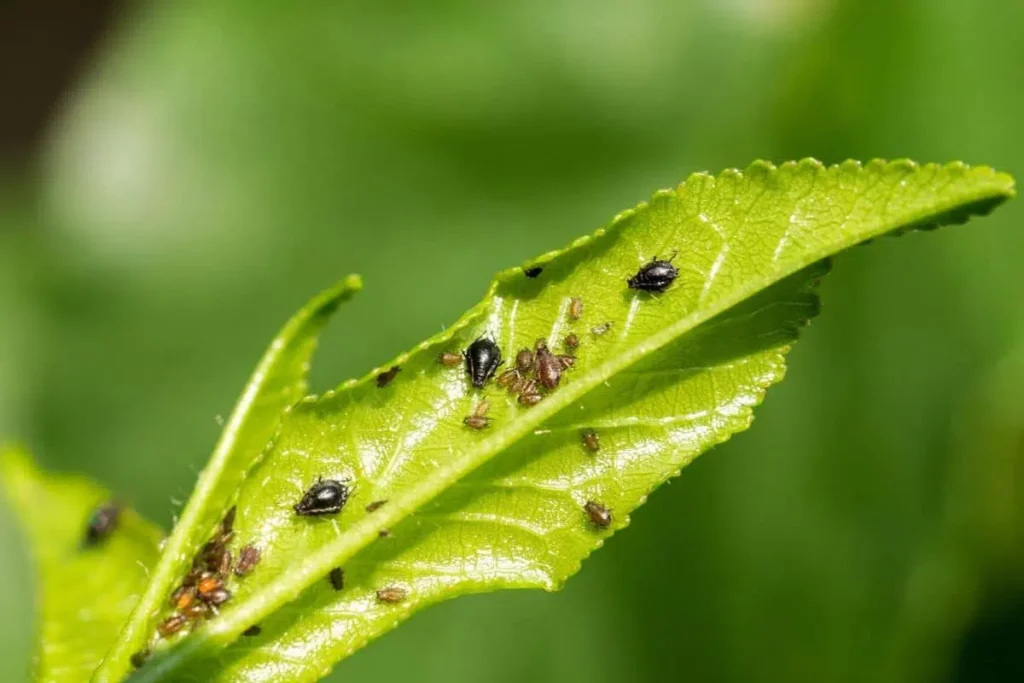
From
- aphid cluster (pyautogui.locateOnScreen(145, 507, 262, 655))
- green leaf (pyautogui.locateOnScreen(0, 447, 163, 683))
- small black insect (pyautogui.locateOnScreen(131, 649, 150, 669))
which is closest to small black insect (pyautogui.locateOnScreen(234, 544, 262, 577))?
aphid cluster (pyautogui.locateOnScreen(145, 507, 262, 655))

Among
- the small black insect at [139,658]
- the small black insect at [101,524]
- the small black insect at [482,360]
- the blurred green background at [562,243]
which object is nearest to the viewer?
the small black insect at [139,658]

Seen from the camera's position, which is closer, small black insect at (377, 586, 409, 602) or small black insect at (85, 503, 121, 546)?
small black insect at (377, 586, 409, 602)

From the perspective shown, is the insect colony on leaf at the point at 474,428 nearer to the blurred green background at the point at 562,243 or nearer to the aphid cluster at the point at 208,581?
the aphid cluster at the point at 208,581

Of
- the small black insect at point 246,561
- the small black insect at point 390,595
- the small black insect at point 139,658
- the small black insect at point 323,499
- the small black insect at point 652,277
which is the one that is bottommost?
the small black insect at point 139,658

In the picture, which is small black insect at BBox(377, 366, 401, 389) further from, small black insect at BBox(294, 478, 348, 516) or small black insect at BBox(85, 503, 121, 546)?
small black insect at BBox(85, 503, 121, 546)

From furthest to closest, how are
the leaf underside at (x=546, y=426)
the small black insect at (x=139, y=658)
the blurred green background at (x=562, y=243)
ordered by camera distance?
the blurred green background at (x=562, y=243)
the leaf underside at (x=546, y=426)
the small black insect at (x=139, y=658)

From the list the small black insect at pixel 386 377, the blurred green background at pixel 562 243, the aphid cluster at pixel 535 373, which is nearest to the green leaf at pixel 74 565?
the small black insect at pixel 386 377

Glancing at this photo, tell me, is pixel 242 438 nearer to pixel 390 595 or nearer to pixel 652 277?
pixel 390 595
